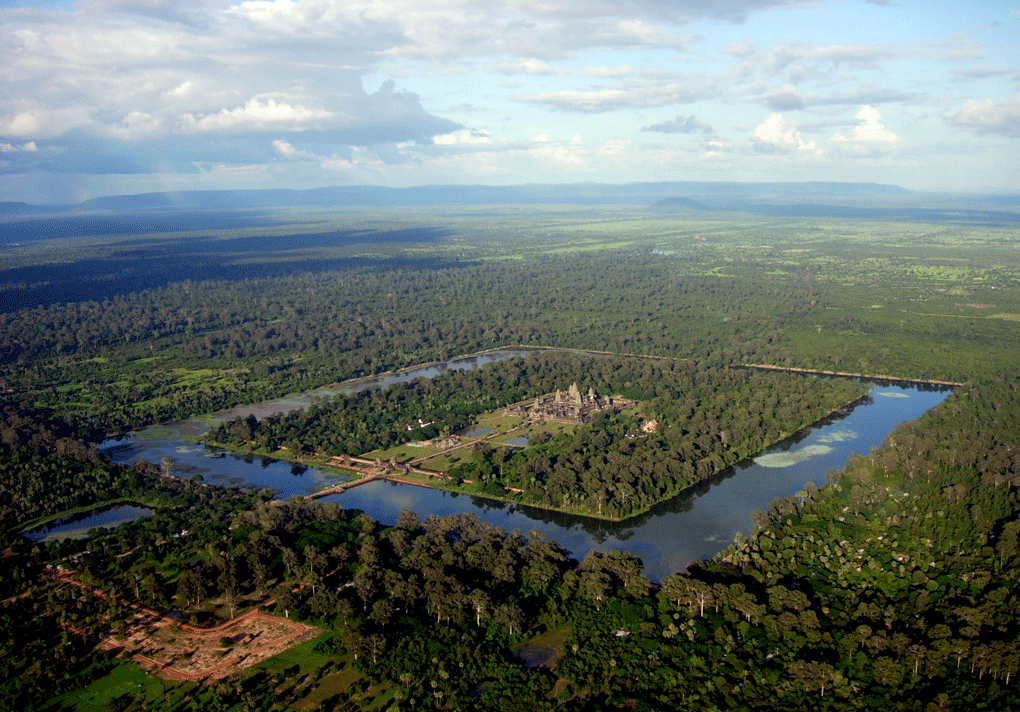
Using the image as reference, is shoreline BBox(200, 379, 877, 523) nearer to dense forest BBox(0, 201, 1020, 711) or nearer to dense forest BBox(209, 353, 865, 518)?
dense forest BBox(209, 353, 865, 518)

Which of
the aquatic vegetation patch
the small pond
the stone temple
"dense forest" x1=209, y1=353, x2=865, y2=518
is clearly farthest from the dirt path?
the aquatic vegetation patch

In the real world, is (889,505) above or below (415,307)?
below

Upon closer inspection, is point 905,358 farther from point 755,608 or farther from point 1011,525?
point 755,608

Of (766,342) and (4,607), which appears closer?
(4,607)

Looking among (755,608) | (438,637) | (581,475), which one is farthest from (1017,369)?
(438,637)

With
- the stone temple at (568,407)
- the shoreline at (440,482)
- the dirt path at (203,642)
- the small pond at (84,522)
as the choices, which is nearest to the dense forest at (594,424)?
the shoreline at (440,482)

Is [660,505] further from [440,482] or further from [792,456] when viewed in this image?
[440,482]

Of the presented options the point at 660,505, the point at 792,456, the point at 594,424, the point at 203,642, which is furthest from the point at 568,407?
the point at 203,642
